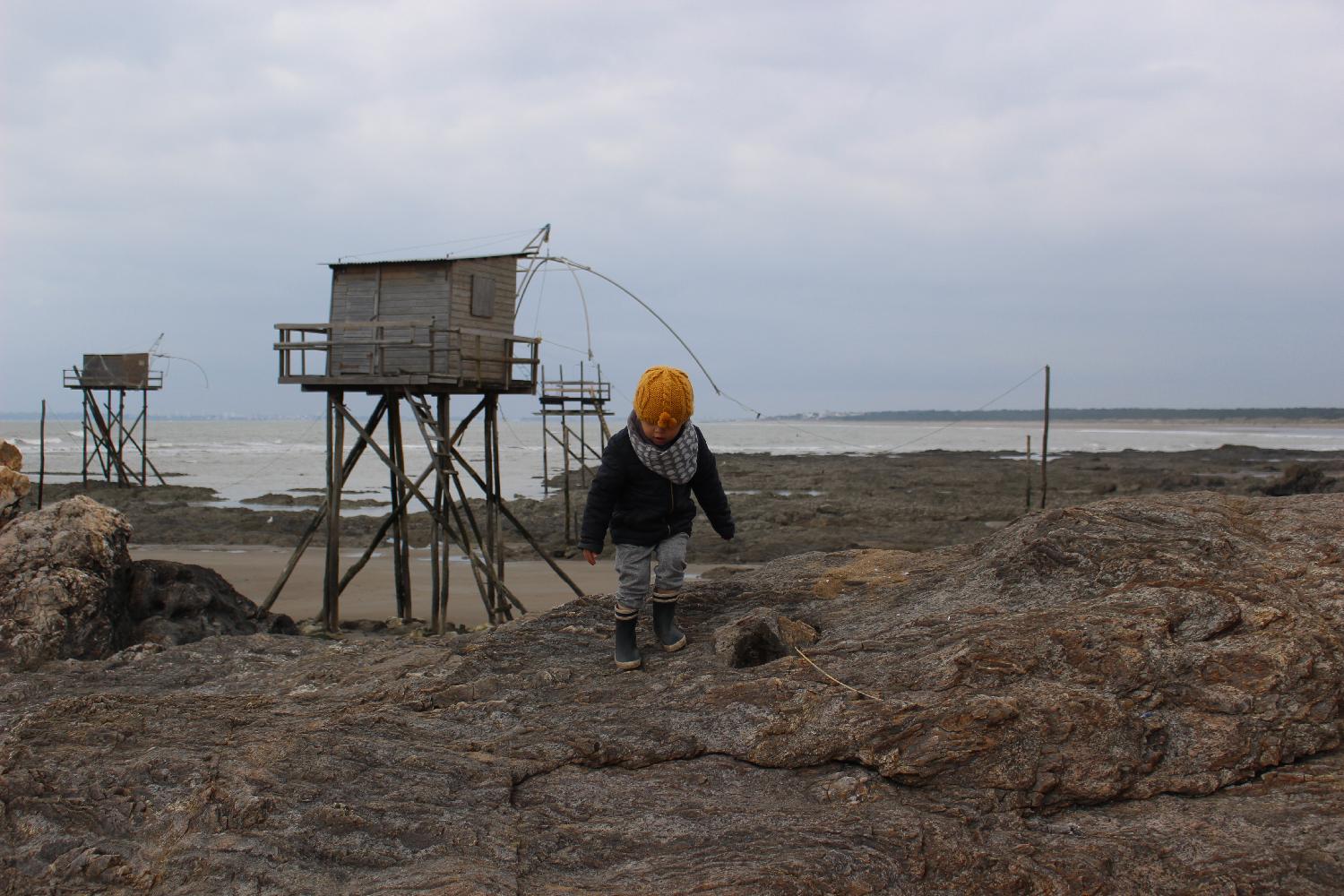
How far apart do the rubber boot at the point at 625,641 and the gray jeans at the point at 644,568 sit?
0.04 m

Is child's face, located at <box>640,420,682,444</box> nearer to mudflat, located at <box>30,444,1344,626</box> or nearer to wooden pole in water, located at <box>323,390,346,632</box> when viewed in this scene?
mudflat, located at <box>30,444,1344,626</box>

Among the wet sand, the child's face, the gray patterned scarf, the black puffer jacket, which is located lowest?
the wet sand

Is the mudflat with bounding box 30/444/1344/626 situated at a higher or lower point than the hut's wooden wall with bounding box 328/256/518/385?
lower

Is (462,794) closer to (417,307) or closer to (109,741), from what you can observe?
(109,741)

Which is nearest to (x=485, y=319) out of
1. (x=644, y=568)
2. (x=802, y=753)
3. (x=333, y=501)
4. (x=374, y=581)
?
(x=333, y=501)

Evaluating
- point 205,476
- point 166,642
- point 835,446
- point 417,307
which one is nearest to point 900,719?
point 166,642

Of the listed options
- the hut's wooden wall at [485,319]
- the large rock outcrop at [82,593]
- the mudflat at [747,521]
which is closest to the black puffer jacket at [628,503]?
the large rock outcrop at [82,593]

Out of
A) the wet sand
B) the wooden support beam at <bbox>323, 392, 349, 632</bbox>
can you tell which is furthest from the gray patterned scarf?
the wet sand

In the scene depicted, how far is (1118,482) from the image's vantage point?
120 feet

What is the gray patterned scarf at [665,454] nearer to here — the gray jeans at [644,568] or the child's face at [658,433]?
the child's face at [658,433]

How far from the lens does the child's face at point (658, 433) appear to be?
202 inches

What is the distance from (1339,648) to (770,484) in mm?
35155

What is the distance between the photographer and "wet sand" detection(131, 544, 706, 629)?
15.7 meters

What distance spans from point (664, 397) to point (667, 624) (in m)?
1.19
